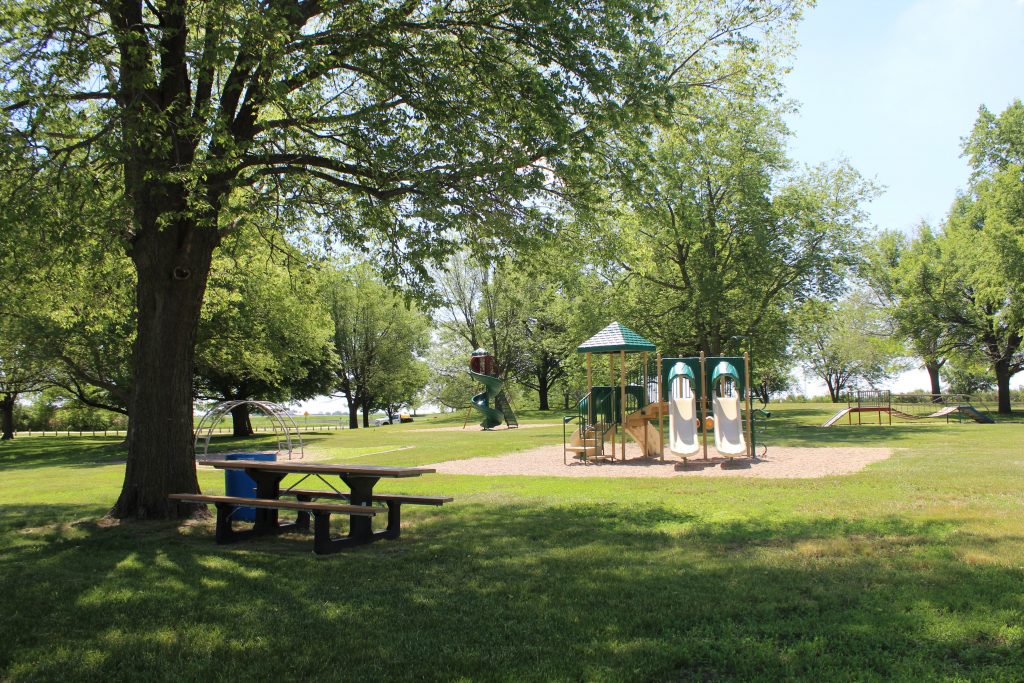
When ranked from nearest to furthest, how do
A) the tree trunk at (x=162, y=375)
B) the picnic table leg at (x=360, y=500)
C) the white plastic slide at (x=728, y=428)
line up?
the picnic table leg at (x=360, y=500) → the tree trunk at (x=162, y=375) → the white plastic slide at (x=728, y=428)

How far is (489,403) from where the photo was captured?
119 ft

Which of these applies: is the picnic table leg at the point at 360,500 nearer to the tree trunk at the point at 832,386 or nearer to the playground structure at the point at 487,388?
the playground structure at the point at 487,388

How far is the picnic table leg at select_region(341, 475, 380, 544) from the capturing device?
7.36m

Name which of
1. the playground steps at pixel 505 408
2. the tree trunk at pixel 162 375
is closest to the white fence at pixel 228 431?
the playground steps at pixel 505 408

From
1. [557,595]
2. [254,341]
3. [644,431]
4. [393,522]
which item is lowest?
[557,595]

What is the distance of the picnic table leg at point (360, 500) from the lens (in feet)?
24.1

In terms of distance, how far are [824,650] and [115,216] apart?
9192mm

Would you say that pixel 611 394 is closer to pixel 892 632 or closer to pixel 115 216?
pixel 115 216

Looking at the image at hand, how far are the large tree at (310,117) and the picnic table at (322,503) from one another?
5.05 ft

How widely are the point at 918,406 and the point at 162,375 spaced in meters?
42.1

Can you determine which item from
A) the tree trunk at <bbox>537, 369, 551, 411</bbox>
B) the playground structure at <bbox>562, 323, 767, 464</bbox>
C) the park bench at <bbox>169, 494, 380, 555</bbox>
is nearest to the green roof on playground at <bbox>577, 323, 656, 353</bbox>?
the playground structure at <bbox>562, 323, 767, 464</bbox>

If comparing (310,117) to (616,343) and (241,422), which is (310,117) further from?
(241,422)

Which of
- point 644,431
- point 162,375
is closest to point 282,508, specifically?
point 162,375

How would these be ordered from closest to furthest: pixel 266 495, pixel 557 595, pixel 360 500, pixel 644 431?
pixel 557 595 < pixel 360 500 < pixel 266 495 < pixel 644 431
